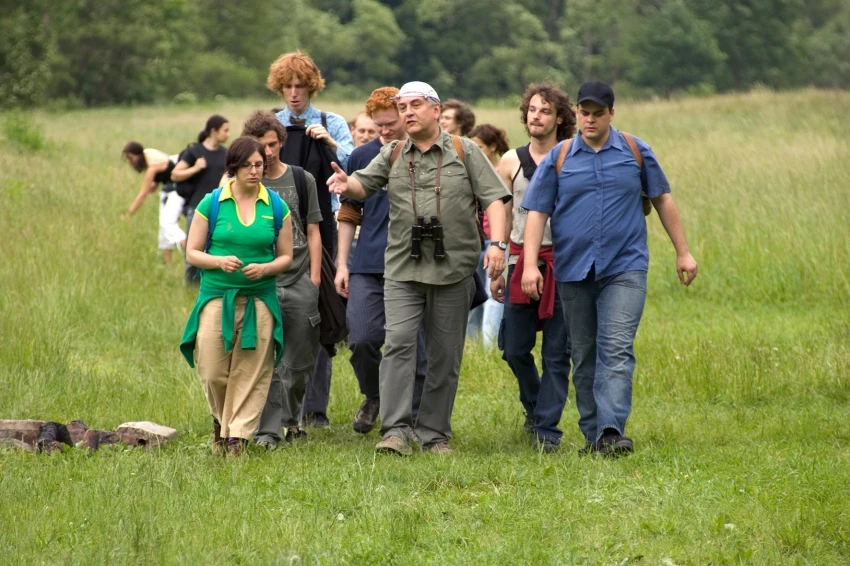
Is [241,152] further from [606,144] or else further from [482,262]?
[482,262]

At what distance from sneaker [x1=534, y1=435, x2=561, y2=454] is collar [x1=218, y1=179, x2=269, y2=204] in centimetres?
199

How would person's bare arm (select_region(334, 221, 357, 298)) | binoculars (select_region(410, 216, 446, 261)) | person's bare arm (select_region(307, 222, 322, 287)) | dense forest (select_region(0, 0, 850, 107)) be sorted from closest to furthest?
binoculars (select_region(410, 216, 446, 261)) < person's bare arm (select_region(307, 222, 322, 287)) < person's bare arm (select_region(334, 221, 357, 298)) < dense forest (select_region(0, 0, 850, 107))

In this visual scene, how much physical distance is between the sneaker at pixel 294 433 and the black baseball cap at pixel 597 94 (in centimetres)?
254

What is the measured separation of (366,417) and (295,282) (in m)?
1.11

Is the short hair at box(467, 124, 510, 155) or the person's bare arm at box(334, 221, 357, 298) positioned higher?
the short hair at box(467, 124, 510, 155)

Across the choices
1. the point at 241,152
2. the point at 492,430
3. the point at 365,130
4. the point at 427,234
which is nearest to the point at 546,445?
the point at 492,430

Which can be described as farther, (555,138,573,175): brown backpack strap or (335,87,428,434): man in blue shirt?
(335,87,428,434): man in blue shirt

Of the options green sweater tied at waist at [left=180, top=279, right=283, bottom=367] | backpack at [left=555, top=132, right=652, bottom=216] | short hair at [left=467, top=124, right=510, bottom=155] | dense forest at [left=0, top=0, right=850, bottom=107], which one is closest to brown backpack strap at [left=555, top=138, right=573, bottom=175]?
backpack at [left=555, top=132, right=652, bottom=216]

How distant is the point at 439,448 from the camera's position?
714 centimetres

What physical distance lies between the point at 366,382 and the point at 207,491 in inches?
84.4

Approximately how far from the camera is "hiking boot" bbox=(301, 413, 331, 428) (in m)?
8.18

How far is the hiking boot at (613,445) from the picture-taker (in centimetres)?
676

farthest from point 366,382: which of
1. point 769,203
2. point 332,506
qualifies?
point 769,203

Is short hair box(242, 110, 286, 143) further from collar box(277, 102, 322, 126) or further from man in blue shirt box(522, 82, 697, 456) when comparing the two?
man in blue shirt box(522, 82, 697, 456)
